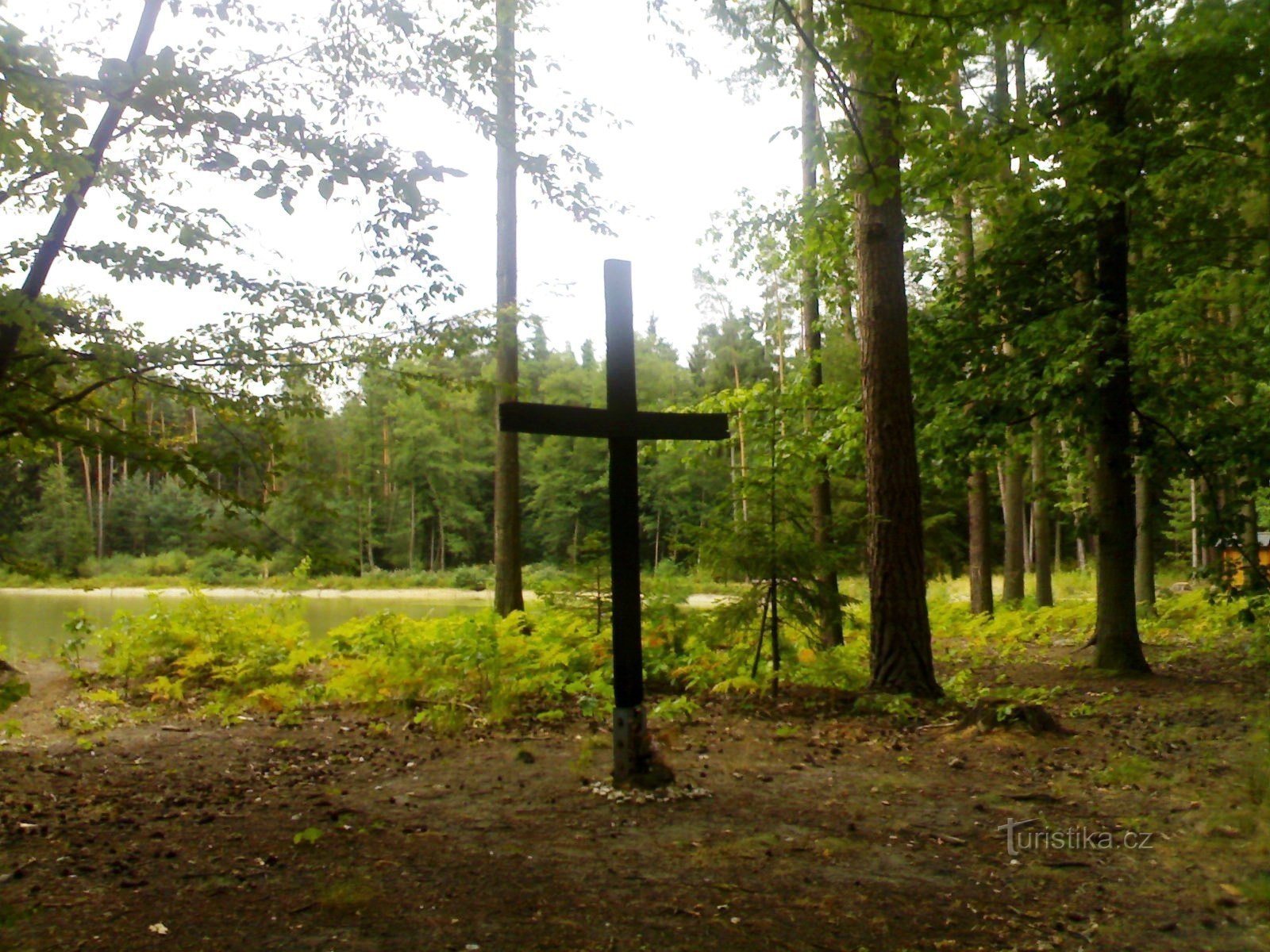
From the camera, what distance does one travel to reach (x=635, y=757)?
17.3 feet

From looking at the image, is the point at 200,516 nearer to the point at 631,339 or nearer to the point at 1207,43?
the point at 631,339

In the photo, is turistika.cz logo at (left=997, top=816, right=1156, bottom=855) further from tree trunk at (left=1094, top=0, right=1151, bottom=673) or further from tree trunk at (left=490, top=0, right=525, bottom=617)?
tree trunk at (left=490, top=0, right=525, bottom=617)

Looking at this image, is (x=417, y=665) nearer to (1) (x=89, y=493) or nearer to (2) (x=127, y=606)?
(1) (x=89, y=493)

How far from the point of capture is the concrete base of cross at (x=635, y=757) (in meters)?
5.24

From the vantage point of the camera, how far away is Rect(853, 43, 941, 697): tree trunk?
7.54 m

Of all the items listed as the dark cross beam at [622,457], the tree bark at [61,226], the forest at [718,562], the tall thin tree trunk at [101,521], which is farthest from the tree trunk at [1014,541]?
the tree bark at [61,226]

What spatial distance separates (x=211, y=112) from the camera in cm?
415

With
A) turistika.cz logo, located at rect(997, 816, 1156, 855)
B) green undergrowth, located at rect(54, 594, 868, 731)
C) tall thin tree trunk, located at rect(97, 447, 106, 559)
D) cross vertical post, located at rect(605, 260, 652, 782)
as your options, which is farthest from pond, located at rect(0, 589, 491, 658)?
turistika.cz logo, located at rect(997, 816, 1156, 855)

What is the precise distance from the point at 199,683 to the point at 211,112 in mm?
6769

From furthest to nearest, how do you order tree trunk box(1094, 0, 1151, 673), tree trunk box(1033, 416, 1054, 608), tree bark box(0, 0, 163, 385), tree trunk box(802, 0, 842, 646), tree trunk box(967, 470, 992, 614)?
tree trunk box(967, 470, 992, 614)
tree trunk box(1033, 416, 1054, 608)
tree trunk box(1094, 0, 1151, 673)
tree trunk box(802, 0, 842, 646)
tree bark box(0, 0, 163, 385)

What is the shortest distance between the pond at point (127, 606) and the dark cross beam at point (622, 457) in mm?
6491

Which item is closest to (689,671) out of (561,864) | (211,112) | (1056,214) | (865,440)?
(865,440)

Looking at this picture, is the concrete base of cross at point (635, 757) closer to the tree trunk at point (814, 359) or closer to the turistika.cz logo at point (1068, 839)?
the turistika.cz logo at point (1068, 839)

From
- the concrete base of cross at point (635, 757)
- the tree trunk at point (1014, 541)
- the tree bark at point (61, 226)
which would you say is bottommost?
the concrete base of cross at point (635, 757)
